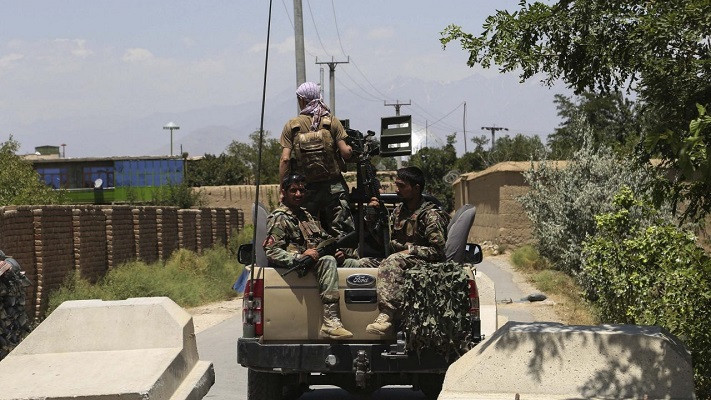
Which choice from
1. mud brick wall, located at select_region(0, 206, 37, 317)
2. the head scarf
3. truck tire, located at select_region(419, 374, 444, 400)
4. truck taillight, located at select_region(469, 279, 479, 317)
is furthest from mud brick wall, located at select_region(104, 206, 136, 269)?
truck taillight, located at select_region(469, 279, 479, 317)

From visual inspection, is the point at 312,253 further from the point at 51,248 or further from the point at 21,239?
the point at 51,248

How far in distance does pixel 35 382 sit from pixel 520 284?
18.6 metres

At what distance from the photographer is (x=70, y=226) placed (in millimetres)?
19547

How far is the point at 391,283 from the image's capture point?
7996mm

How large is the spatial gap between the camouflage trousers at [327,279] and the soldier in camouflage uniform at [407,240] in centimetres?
32

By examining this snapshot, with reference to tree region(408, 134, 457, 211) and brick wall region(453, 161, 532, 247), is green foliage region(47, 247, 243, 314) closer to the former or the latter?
brick wall region(453, 161, 532, 247)

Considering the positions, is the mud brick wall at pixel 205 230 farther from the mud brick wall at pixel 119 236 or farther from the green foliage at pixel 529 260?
the green foliage at pixel 529 260

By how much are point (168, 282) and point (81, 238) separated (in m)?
3.33

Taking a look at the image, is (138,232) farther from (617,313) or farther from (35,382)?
(35,382)

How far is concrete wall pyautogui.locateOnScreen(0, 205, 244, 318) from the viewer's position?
1733 centimetres

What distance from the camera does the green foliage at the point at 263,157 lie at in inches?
2444

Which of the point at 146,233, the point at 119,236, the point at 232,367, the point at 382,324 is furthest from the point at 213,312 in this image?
the point at 382,324

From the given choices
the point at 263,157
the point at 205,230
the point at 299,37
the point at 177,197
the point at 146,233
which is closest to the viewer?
the point at 146,233

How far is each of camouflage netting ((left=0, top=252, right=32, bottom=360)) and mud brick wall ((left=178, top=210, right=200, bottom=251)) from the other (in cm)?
1989
